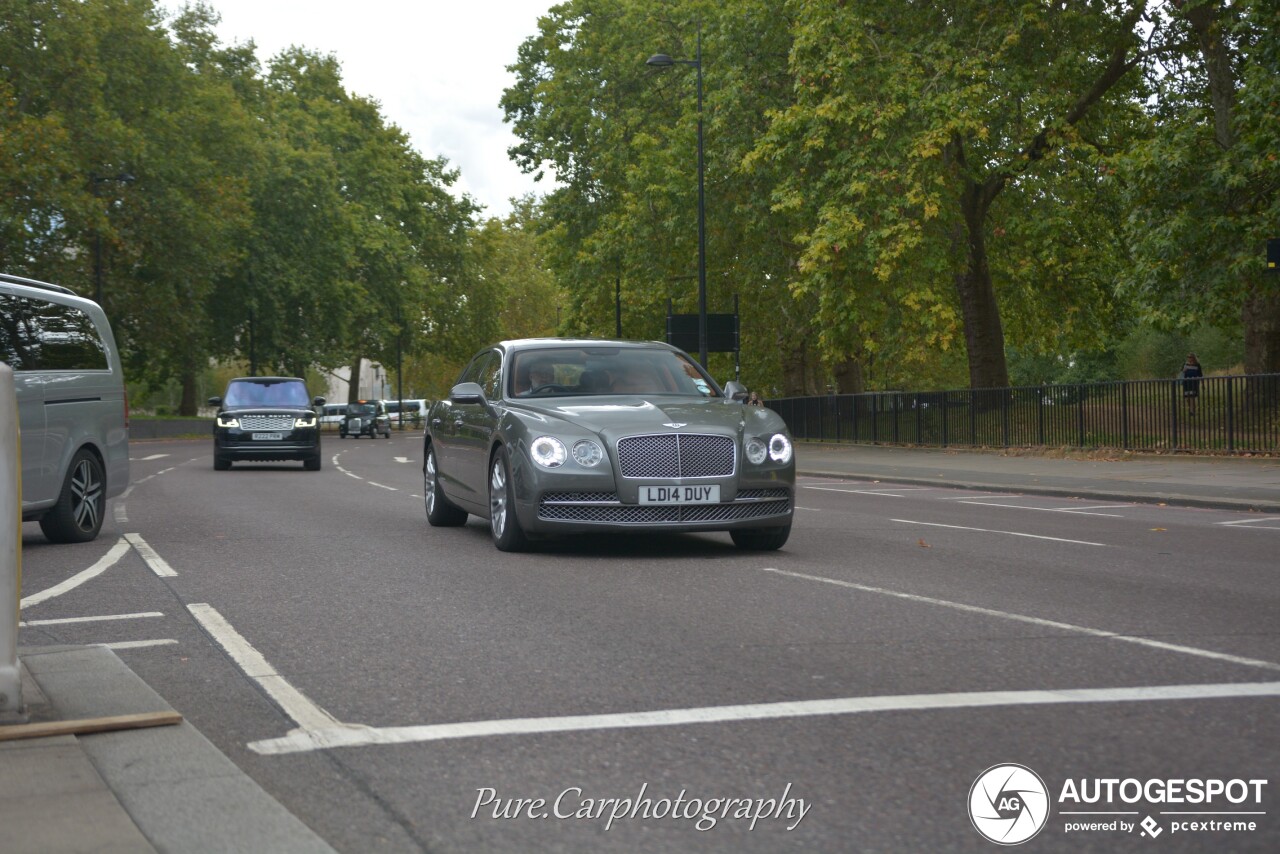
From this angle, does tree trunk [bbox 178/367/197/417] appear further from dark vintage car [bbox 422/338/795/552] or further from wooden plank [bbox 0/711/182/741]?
wooden plank [bbox 0/711/182/741]

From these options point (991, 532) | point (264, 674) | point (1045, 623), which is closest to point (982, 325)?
point (991, 532)

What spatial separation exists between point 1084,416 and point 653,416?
20.4 metres

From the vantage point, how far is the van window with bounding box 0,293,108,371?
11.8 m

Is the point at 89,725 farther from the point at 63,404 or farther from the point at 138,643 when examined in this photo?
the point at 63,404

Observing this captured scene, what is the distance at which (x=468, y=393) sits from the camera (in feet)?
41.3

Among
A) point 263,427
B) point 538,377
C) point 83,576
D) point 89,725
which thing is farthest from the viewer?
point 263,427

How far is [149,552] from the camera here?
38.8 feet

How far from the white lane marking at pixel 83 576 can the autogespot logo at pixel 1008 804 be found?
5511mm

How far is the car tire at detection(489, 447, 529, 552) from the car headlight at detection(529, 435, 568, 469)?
382 mm

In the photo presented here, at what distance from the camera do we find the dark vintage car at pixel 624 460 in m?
10.7

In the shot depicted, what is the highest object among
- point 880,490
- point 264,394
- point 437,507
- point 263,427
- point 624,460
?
point 264,394

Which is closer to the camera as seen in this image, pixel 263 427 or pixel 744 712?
pixel 744 712

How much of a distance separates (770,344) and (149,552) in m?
46.6

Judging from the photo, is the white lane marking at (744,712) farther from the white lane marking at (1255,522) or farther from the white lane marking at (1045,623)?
the white lane marking at (1255,522)
